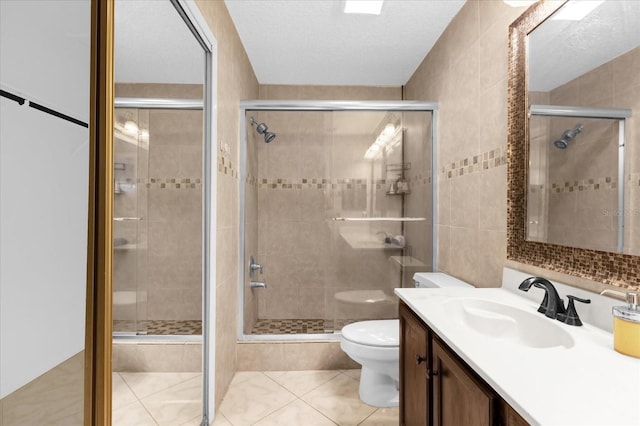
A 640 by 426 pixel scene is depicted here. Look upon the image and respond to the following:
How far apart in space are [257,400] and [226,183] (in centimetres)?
134

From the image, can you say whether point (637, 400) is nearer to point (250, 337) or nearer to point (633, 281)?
point (633, 281)

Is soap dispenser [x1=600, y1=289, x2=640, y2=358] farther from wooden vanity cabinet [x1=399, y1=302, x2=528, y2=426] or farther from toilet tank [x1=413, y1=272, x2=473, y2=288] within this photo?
toilet tank [x1=413, y1=272, x2=473, y2=288]

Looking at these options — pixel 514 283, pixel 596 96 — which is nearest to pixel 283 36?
pixel 596 96

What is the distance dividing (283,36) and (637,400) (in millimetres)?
2470

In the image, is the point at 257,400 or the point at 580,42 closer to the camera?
the point at 580,42

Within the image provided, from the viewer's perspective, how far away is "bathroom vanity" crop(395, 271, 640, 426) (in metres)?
0.58

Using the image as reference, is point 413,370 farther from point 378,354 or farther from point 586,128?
point 586,128

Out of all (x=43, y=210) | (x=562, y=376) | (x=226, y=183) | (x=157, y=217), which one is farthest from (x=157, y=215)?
(x=562, y=376)

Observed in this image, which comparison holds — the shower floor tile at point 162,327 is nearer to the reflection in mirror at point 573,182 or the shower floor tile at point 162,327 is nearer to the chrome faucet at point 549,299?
the chrome faucet at point 549,299

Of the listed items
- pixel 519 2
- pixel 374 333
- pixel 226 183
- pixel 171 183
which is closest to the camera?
pixel 171 183

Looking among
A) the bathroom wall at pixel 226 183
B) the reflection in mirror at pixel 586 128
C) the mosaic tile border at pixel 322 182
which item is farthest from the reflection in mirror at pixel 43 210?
the mosaic tile border at pixel 322 182

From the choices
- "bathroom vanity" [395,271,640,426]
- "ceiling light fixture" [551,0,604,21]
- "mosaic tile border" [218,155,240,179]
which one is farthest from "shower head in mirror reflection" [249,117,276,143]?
"ceiling light fixture" [551,0,604,21]

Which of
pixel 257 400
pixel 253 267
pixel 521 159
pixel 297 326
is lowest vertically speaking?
pixel 257 400

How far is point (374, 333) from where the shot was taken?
1892 millimetres
